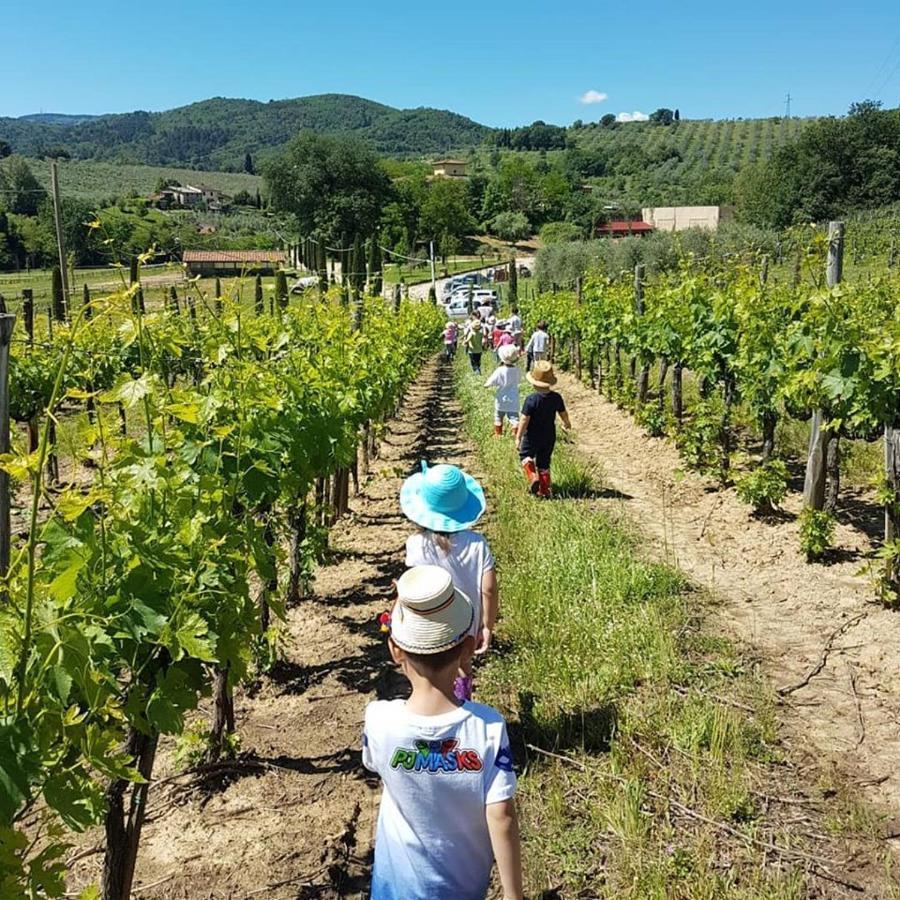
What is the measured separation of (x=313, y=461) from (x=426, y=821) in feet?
11.1

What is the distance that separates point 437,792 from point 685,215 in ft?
322

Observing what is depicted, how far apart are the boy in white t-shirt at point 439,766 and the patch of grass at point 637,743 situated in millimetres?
1140

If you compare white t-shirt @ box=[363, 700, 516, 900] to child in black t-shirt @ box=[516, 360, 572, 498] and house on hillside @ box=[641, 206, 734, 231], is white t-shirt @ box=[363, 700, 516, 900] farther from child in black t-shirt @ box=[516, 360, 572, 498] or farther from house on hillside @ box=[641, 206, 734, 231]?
house on hillside @ box=[641, 206, 734, 231]

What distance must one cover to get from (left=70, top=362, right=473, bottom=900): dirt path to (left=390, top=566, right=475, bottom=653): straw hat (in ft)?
5.48

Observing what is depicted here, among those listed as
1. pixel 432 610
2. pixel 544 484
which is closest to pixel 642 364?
pixel 544 484

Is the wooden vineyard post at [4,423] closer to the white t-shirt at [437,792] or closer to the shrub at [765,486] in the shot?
the white t-shirt at [437,792]

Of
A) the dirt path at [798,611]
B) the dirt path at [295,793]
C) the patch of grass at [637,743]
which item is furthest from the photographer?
the dirt path at [798,611]

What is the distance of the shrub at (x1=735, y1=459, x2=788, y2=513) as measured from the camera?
7.15 m

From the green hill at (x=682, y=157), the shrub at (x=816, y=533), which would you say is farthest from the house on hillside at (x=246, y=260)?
the green hill at (x=682, y=157)

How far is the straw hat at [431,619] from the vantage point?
2.04 metres

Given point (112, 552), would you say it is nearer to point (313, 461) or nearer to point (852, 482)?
point (313, 461)

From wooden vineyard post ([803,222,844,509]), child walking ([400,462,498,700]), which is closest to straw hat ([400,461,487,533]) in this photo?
child walking ([400,462,498,700])

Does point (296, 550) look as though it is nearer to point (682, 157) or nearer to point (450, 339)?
point (450, 339)

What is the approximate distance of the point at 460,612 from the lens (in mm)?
2078
